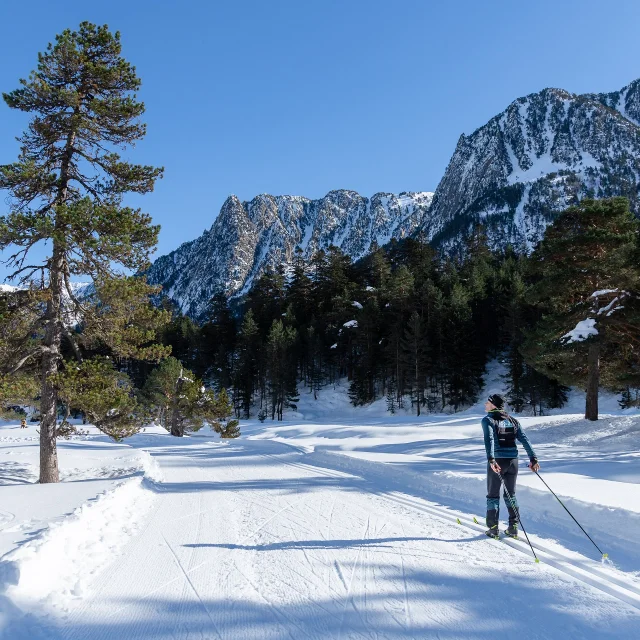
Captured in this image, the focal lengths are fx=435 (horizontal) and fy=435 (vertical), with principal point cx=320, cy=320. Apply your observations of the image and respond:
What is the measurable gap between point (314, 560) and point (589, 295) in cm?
2047

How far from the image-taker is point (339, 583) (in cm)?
461

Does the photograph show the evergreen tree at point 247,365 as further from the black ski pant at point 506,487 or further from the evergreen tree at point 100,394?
the black ski pant at point 506,487

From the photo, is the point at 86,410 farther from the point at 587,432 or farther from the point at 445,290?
the point at 445,290

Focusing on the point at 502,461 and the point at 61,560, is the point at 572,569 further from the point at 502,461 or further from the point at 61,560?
the point at 61,560

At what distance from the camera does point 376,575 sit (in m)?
4.80

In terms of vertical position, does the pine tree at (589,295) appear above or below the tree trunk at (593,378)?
above

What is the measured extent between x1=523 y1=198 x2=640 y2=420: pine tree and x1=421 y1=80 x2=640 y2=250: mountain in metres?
117

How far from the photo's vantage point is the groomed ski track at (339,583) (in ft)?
12.2

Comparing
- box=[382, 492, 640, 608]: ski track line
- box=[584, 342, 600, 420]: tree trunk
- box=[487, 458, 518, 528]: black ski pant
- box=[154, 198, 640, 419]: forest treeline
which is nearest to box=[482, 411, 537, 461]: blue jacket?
box=[487, 458, 518, 528]: black ski pant

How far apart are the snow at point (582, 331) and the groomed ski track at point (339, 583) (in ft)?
49.7

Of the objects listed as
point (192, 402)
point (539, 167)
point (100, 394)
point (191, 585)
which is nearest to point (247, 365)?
point (192, 402)

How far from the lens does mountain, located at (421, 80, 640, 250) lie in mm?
145875

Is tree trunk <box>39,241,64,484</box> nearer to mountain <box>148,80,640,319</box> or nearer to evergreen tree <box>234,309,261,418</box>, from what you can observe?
evergreen tree <box>234,309,261,418</box>

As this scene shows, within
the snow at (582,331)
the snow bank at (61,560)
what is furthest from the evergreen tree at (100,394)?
the snow at (582,331)
